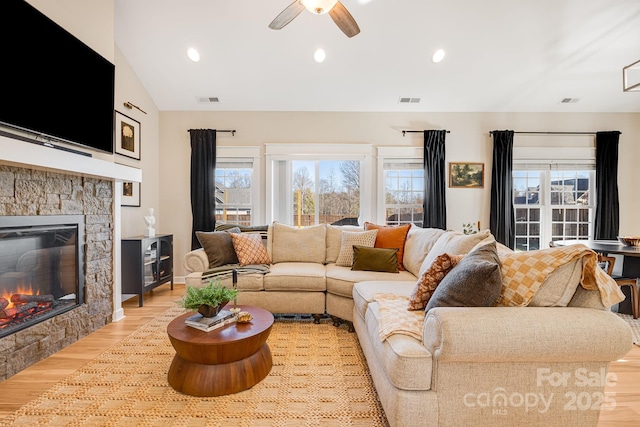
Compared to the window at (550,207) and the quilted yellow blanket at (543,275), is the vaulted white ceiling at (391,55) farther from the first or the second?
the quilted yellow blanket at (543,275)

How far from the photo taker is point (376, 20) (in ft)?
10.9

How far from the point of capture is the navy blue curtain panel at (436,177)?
451 centimetres

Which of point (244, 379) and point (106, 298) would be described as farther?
point (106, 298)

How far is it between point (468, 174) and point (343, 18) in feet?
10.4

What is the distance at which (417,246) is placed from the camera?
3.14 metres

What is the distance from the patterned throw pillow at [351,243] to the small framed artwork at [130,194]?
268 centimetres

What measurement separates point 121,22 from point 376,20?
2.73 metres

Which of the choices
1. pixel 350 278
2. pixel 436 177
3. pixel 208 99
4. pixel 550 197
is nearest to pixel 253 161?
pixel 208 99

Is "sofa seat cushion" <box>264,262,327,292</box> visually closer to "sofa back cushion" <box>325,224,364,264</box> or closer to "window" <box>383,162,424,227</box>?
"sofa back cushion" <box>325,224,364,264</box>

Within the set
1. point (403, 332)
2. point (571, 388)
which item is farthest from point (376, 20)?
point (571, 388)

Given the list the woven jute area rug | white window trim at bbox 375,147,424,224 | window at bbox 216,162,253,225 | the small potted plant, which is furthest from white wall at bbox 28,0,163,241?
white window trim at bbox 375,147,424,224

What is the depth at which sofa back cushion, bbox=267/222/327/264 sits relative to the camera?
365 cm

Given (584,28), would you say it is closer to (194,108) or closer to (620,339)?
(620,339)

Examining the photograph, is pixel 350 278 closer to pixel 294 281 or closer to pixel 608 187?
pixel 294 281
